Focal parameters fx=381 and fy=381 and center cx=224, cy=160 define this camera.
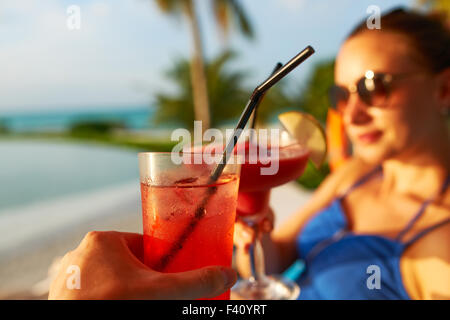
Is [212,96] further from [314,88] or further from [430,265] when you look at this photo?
[430,265]

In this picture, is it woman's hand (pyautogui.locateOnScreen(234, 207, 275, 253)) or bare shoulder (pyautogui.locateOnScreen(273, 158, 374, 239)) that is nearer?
woman's hand (pyautogui.locateOnScreen(234, 207, 275, 253))

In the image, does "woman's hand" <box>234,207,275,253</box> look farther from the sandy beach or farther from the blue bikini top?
the sandy beach

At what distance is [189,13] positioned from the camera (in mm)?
14398

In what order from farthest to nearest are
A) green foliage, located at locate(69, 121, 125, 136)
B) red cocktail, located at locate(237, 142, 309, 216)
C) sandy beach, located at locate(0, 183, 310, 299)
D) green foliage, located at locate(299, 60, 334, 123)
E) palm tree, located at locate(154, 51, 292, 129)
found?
green foliage, located at locate(69, 121, 125, 136), palm tree, located at locate(154, 51, 292, 129), green foliage, located at locate(299, 60, 334, 123), sandy beach, located at locate(0, 183, 310, 299), red cocktail, located at locate(237, 142, 309, 216)

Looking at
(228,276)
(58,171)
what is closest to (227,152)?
(228,276)

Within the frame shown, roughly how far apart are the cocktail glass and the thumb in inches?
25.1

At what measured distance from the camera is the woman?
5.55ft

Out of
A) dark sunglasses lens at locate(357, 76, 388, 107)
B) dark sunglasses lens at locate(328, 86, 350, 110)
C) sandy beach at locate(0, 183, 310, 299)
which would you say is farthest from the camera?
sandy beach at locate(0, 183, 310, 299)

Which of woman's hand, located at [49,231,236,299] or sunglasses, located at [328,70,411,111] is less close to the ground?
sunglasses, located at [328,70,411,111]

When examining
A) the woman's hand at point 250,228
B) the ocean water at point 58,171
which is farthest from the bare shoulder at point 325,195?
the ocean water at point 58,171

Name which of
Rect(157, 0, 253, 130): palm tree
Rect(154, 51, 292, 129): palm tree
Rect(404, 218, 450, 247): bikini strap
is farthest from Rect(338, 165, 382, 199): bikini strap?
Rect(154, 51, 292, 129): palm tree

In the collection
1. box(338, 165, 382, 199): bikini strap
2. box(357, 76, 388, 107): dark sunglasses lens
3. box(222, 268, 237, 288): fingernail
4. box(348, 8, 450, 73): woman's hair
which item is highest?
box(348, 8, 450, 73): woman's hair

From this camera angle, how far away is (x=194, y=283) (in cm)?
77

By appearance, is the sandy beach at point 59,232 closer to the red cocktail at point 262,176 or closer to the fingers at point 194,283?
the red cocktail at point 262,176
